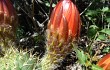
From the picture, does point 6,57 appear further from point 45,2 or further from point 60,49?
point 45,2

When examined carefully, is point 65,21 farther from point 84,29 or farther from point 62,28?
point 84,29

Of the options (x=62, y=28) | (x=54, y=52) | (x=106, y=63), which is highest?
(x=62, y=28)

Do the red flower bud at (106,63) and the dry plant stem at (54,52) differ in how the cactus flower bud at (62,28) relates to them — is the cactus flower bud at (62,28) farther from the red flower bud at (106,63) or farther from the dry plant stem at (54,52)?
the red flower bud at (106,63)

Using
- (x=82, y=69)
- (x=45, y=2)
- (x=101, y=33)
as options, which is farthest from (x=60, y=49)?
(x=45, y=2)

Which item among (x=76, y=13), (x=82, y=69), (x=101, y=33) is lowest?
(x=82, y=69)

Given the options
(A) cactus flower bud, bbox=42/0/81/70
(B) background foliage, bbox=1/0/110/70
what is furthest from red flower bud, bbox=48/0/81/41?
(B) background foliage, bbox=1/0/110/70

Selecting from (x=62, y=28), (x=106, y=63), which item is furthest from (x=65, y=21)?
(x=106, y=63)

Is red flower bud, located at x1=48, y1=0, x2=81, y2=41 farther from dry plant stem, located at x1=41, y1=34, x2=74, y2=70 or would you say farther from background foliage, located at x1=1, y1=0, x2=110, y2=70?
background foliage, located at x1=1, y1=0, x2=110, y2=70
